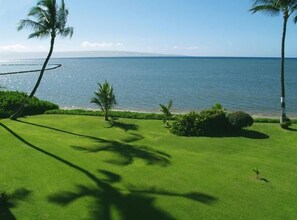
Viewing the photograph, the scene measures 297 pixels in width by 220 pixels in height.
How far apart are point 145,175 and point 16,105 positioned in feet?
67.0

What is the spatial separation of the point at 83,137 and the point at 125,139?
8.32 feet

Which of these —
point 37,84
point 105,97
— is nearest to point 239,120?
point 105,97

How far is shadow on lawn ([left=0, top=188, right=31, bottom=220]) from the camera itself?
10659mm

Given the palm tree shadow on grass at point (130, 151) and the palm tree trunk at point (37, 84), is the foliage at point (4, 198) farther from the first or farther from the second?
the palm tree trunk at point (37, 84)

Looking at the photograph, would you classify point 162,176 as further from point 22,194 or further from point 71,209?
point 22,194

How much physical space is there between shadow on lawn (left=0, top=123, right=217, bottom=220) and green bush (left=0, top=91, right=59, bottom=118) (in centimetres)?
1869

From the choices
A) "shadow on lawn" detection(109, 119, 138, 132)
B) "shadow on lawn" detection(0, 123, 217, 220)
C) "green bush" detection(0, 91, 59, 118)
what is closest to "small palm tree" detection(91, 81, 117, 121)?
"shadow on lawn" detection(109, 119, 138, 132)

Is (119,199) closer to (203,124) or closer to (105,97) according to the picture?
(203,124)

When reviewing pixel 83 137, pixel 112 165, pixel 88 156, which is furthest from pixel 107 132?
pixel 112 165

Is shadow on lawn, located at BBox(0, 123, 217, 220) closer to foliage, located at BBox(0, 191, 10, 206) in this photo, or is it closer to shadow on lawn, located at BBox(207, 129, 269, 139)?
foliage, located at BBox(0, 191, 10, 206)

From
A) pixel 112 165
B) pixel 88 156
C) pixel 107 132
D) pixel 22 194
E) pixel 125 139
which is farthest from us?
pixel 107 132

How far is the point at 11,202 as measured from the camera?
1155cm

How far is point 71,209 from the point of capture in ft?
36.7

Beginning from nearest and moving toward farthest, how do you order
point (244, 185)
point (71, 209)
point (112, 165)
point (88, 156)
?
point (71, 209) → point (244, 185) → point (112, 165) → point (88, 156)
